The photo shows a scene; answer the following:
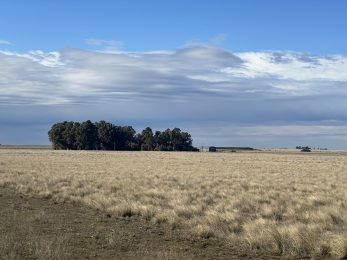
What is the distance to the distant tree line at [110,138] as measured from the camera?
15162 centimetres

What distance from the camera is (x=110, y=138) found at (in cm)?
15400

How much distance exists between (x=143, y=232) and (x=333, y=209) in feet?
20.8

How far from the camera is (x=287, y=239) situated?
10.8 m

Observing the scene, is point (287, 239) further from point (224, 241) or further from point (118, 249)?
point (118, 249)

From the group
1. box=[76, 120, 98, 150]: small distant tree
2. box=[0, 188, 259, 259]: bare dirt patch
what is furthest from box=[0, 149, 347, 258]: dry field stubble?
box=[76, 120, 98, 150]: small distant tree

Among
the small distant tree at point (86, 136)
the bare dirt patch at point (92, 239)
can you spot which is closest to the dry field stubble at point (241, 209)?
the bare dirt patch at point (92, 239)

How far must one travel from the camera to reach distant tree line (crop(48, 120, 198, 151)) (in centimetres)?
15162

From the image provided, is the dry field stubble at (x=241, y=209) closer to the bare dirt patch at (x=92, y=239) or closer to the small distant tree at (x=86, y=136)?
the bare dirt patch at (x=92, y=239)

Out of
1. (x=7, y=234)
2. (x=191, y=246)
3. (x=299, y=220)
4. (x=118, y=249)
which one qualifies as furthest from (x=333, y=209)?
(x=7, y=234)

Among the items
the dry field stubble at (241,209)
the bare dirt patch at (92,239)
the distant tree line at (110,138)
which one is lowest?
the bare dirt patch at (92,239)

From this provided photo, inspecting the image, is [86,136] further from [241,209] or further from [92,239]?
[92,239]

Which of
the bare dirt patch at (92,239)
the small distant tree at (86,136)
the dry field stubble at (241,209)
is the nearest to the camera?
the bare dirt patch at (92,239)

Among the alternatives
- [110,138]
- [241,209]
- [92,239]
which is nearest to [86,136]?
[110,138]

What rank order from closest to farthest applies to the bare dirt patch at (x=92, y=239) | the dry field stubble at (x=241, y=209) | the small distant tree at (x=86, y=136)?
1. the bare dirt patch at (x=92, y=239)
2. the dry field stubble at (x=241, y=209)
3. the small distant tree at (x=86, y=136)
